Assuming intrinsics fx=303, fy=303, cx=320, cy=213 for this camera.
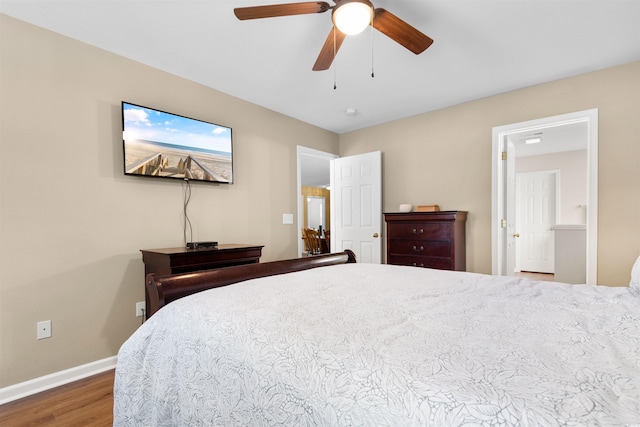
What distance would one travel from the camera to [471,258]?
11.5 ft

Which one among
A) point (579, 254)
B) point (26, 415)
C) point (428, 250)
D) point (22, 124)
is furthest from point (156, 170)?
point (579, 254)

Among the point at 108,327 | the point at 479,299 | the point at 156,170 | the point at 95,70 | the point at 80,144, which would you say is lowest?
the point at 108,327

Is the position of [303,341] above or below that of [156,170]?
below

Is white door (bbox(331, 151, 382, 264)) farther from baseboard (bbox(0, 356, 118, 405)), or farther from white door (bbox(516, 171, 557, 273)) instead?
white door (bbox(516, 171, 557, 273))

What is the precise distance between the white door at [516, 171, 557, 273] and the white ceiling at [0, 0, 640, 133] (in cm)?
405

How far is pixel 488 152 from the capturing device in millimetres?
3406

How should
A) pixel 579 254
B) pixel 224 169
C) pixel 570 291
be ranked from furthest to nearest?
pixel 579 254, pixel 224 169, pixel 570 291

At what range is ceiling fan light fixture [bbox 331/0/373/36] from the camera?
5.11 ft

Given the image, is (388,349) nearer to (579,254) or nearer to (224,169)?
(224,169)

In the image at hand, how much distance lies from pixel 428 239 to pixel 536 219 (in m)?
4.35

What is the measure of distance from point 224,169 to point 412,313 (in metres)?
2.58

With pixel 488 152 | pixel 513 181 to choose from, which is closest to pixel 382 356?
pixel 488 152

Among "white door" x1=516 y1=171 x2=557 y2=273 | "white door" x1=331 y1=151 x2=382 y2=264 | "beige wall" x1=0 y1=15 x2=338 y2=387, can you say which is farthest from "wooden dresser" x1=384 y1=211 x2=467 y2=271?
"white door" x1=516 y1=171 x2=557 y2=273

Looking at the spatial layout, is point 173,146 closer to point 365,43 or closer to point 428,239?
point 365,43
